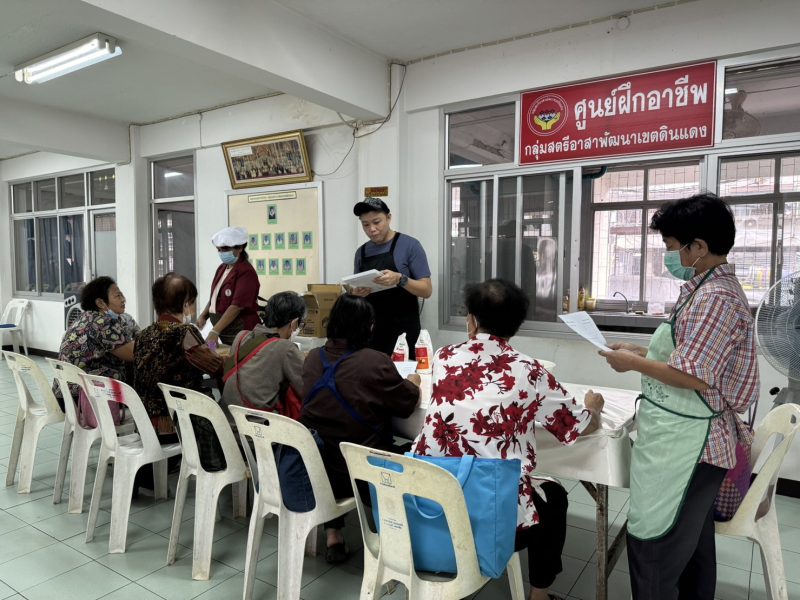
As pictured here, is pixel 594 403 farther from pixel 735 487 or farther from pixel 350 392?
pixel 350 392

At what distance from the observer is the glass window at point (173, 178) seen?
5.88 meters

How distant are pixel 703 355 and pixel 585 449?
1.77 feet

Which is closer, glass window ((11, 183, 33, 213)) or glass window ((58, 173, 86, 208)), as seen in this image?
glass window ((58, 173, 86, 208))

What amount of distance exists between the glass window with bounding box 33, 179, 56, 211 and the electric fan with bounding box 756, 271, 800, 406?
8.07m

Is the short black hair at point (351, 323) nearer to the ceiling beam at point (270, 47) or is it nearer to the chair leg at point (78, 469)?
the chair leg at point (78, 469)

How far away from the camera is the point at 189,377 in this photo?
8.52 ft

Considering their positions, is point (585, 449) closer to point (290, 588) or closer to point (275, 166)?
point (290, 588)

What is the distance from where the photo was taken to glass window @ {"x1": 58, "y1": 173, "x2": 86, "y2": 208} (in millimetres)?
6922

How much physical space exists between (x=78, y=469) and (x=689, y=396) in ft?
9.19

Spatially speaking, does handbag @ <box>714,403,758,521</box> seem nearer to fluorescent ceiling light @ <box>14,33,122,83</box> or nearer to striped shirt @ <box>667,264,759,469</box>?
striped shirt @ <box>667,264,759,469</box>

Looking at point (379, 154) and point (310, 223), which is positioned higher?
point (379, 154)

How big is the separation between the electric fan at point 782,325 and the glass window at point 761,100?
3.65 feet

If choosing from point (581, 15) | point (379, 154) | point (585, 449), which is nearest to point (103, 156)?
point (379, 154)

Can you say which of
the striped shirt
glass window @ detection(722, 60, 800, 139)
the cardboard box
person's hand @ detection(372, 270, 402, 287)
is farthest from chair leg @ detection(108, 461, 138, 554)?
glass window @ detection(722, 60, 800, 139)
